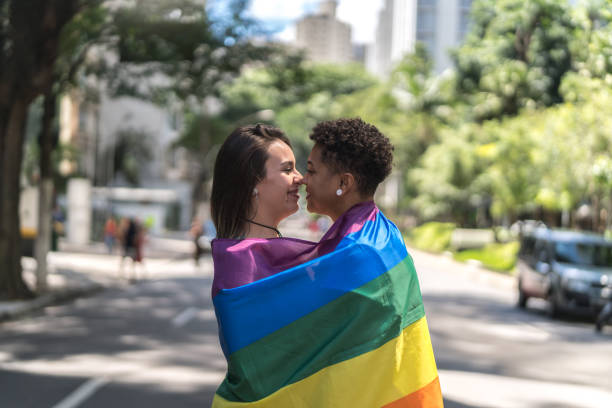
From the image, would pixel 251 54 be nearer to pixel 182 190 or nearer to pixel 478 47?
pixel 478 47

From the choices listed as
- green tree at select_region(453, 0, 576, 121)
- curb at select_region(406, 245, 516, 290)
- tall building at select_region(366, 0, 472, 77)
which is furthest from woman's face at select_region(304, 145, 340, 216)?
tall building at select_region(366, 0, 472, 77)

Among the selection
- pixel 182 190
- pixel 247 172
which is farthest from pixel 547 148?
pixel 182 190

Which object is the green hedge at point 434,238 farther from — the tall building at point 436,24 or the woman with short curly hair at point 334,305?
the tall building at point 436,24

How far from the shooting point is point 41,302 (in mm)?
16234

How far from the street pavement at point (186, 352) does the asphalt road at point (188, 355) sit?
0.02 metres

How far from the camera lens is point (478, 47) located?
41125 millimetres

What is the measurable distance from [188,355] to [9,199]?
7315mm

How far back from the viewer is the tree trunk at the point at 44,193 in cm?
1772

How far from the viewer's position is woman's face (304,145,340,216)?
263cm

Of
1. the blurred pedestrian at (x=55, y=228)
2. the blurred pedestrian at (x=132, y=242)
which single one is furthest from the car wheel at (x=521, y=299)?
the blurred pedestrian at (x=55, y=228)

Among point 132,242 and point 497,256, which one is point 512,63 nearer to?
point 497,256

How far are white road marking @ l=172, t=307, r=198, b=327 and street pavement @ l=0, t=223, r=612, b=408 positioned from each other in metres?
0.02

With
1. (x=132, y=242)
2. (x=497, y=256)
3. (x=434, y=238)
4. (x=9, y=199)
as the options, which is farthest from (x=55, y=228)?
(x=434, y=238)

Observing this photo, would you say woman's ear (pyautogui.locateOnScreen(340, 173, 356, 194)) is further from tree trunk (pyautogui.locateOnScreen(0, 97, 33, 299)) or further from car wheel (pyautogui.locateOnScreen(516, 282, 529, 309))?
car wheel (pyautogui.locateOnScreen(516, 282, 529, 309))
